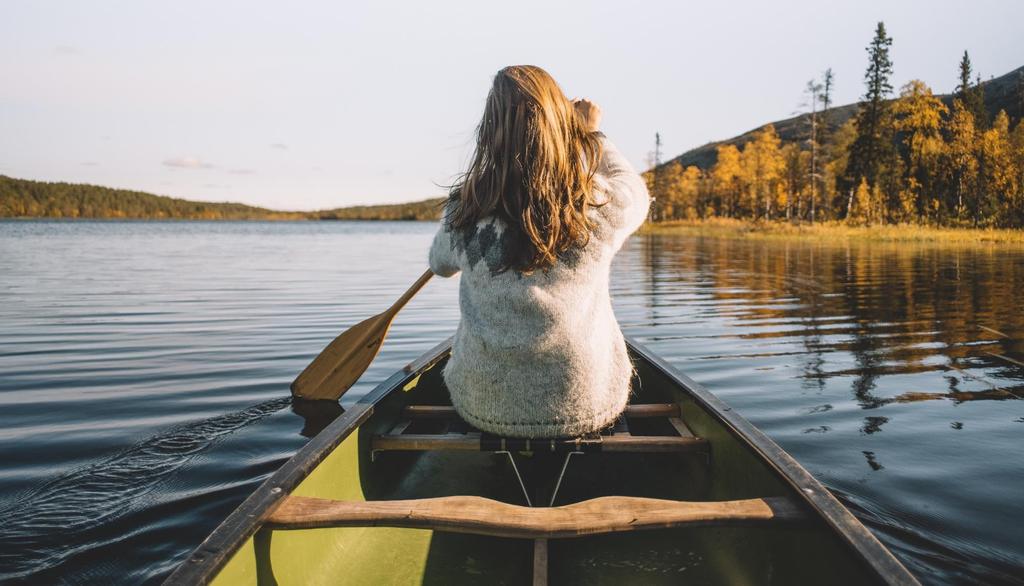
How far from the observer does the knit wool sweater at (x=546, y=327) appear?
88.4 inches

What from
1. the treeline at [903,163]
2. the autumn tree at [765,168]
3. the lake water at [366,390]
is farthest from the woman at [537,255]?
the autumn tree at [765,168]

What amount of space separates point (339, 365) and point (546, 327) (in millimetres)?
3127

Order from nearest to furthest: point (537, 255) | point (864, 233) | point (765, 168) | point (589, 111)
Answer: point (537, 255)
point (589, 111)
point (864, 233)
point (765, 168)

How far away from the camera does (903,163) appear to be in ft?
153

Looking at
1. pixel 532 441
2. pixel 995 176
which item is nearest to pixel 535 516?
pixel 532 441

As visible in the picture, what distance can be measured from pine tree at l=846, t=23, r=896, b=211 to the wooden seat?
4653 cm

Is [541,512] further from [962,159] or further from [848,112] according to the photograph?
[848,112]

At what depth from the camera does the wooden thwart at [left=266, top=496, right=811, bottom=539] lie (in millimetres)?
1843

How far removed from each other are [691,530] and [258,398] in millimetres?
4431

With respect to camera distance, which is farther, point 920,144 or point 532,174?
point 920,144

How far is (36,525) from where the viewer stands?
335 cm

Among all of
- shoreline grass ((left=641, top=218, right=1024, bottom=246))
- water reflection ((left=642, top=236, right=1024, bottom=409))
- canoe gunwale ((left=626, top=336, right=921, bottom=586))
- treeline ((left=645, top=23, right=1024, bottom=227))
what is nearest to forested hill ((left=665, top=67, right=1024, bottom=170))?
treeline ((left=645, top=23, right=1024, bottom=227))

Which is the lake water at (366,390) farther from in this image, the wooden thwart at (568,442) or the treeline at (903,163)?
A: the treeline at (903,163)

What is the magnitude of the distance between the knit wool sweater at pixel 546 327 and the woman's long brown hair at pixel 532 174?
0.06 metres
